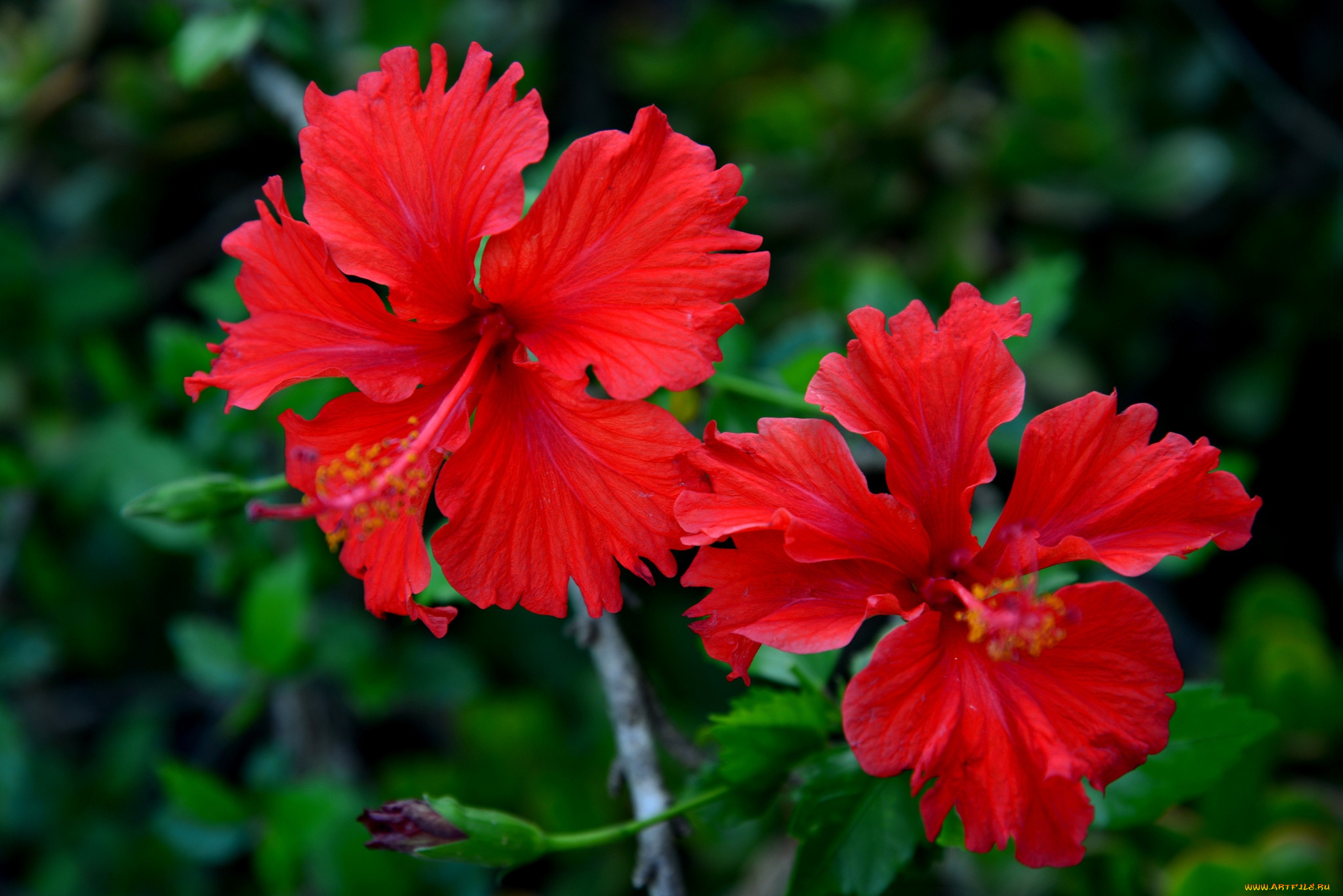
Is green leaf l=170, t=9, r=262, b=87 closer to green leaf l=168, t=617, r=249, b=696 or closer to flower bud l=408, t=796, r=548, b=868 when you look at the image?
green leaf l=168, t=617, r=249, b=696

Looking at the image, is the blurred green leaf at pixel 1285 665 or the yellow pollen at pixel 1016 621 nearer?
the yellow pollen at pixel 1016 621

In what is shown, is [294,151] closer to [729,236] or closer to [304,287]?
[304,287]

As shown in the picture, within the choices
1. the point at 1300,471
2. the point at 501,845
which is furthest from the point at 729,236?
the point at 1300,471

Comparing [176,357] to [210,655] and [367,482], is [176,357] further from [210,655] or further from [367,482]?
[367,482]

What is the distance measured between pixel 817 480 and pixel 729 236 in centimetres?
27

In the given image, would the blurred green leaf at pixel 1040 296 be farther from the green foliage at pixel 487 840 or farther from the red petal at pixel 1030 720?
the green foliage at pixel 487 840

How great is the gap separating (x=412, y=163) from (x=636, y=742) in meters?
0.78

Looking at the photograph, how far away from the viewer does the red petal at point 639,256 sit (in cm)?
98

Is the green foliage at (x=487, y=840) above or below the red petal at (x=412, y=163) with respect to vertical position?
below

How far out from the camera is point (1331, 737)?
2057 millimetres

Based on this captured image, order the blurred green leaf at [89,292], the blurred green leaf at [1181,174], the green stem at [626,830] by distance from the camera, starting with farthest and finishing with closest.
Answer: the blurred green leaf at [1181,174], the blurred green leaf at [89,292], the green stem at [626,830]

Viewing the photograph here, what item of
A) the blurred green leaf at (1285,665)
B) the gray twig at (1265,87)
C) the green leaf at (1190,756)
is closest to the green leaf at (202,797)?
the green leaf at (1190,756)

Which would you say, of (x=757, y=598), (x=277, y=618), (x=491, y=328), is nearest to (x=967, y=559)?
(x=757, y=598)

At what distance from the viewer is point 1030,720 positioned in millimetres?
941
